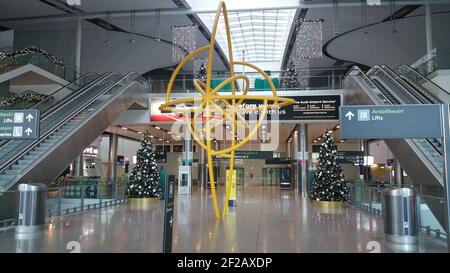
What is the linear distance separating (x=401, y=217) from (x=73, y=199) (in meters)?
9.92

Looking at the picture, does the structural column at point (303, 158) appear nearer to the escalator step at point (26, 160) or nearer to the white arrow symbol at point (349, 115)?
the escalator step at point (26, 160)

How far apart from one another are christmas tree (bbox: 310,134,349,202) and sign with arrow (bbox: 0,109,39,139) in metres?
11.5

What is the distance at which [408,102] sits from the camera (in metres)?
13.5

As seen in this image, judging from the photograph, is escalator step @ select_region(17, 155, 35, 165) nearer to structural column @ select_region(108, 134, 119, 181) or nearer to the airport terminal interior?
the airport terminal interior

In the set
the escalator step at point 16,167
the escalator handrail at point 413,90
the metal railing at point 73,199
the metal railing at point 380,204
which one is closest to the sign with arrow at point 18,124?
the metal railing at point 73,199

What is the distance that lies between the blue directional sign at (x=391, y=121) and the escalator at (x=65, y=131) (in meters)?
8.87

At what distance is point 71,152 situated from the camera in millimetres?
13969

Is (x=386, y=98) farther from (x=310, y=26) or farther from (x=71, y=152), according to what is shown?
(x=310, y=26)

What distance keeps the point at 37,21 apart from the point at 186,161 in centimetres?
1316

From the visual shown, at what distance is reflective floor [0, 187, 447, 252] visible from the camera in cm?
708

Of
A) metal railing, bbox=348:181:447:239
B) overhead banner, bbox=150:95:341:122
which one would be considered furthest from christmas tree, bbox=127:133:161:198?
metal railing, bbox=348:181:447:239

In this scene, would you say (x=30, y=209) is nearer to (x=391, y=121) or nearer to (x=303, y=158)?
(x=391, y=121)
